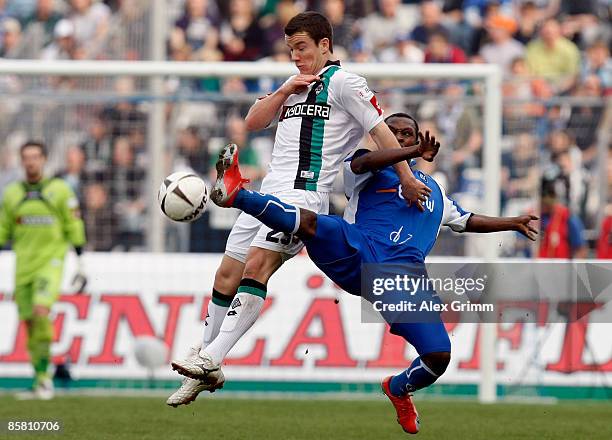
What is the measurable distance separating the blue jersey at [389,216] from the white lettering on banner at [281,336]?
5592mm

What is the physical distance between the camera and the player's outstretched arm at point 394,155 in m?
8.92

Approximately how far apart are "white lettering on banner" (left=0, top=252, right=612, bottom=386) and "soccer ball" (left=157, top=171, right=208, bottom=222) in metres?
6.42

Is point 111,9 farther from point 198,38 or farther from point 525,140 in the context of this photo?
point 525,140

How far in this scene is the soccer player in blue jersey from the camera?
8953 millimetres

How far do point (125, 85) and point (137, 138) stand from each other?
623 millimetres

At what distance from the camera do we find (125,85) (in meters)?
16.1

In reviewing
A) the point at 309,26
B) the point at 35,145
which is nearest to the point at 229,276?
the point at 309,26

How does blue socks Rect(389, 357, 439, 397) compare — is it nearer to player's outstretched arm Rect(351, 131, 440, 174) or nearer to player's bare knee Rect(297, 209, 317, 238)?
player's bare knee Rect(297, 209, 317, 238)

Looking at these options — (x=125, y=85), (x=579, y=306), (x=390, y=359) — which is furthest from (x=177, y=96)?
(x=579, y=306)

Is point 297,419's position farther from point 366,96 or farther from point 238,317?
point 366,96

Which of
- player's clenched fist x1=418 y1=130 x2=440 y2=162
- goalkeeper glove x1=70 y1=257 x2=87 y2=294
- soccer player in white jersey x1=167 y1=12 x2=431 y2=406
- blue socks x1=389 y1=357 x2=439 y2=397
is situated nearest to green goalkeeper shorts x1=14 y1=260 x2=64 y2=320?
goalkeeper glove x1=70 y1=257 x2=87 y2=294

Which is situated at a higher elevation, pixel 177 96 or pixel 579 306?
pixel 177 96

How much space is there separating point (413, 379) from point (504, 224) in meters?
1.25

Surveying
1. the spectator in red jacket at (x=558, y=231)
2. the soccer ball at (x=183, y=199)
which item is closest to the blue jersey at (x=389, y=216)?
the soccer ball at (x=183, y=199)
